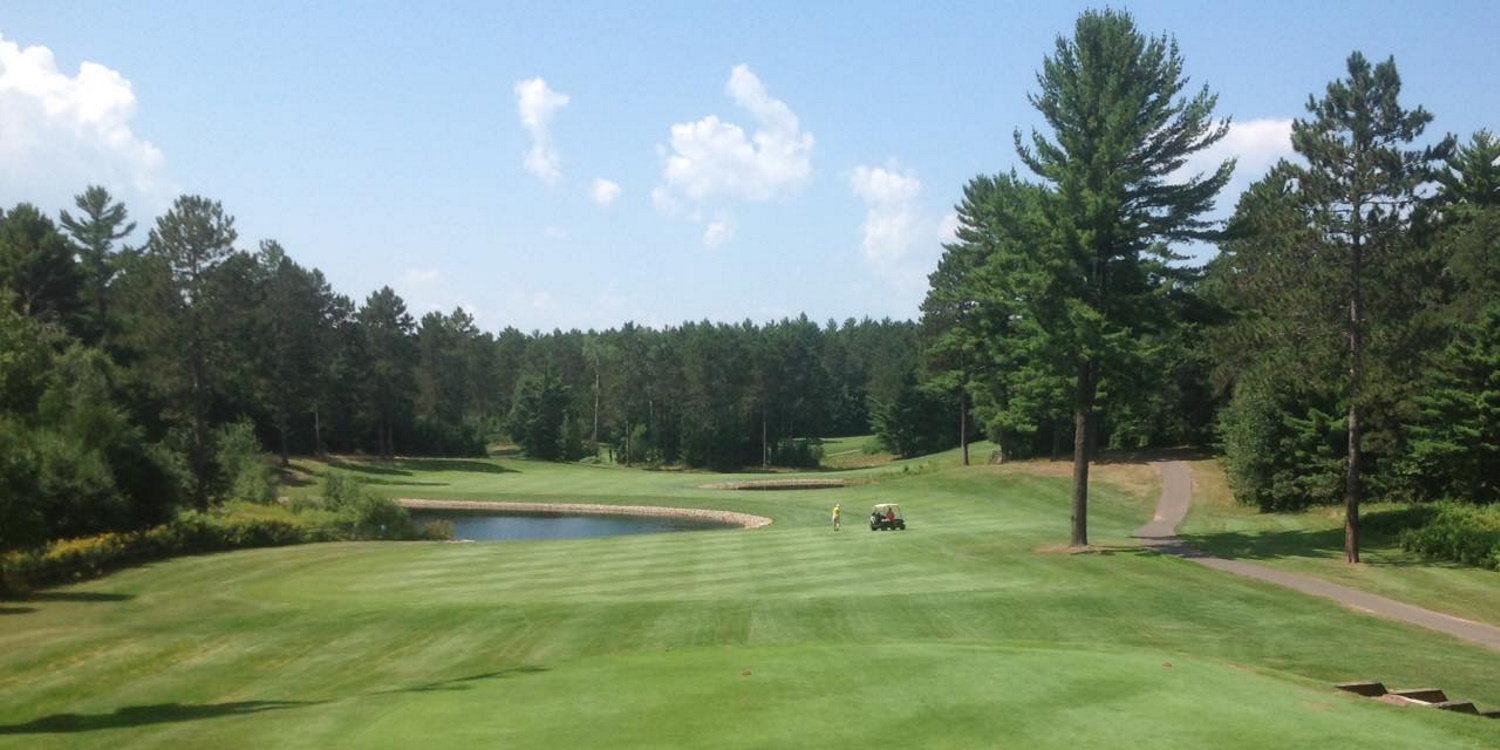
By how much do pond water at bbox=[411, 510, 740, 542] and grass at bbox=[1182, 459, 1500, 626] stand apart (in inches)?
986

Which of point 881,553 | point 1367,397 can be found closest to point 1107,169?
point 1367,397

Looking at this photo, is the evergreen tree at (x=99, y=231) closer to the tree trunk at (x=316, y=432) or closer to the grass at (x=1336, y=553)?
the tree trunk at (x=316, y=432)

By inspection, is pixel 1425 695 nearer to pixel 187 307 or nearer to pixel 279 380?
pixel 187 307

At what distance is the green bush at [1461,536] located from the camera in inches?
1209

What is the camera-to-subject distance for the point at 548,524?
2516 inches

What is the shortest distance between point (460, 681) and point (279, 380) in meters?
79.3

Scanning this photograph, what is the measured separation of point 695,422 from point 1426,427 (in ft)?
267

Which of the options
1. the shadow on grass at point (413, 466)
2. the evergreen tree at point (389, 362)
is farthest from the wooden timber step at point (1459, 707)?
the evergreen tree at point (389, 362)

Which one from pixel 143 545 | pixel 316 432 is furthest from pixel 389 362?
pixel 143 545

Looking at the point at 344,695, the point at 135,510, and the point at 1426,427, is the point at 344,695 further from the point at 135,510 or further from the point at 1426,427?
the point at 1426,427

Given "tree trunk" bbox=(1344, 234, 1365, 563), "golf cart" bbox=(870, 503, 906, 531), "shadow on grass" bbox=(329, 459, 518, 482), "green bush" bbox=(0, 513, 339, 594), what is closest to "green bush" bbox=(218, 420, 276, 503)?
"green bush" bbox=(0, 513, 339, 594)

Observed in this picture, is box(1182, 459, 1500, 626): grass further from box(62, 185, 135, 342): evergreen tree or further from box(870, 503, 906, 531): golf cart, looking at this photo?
box(62, 185, 135, 342): evergreen tree

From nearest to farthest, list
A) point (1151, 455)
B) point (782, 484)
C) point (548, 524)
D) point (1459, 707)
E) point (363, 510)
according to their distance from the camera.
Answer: point (1459, 707) < point (363, 510) < point (1151, 455) < point (548, 524) < point (782, 484)

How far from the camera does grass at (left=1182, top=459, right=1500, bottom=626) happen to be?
26812mm
